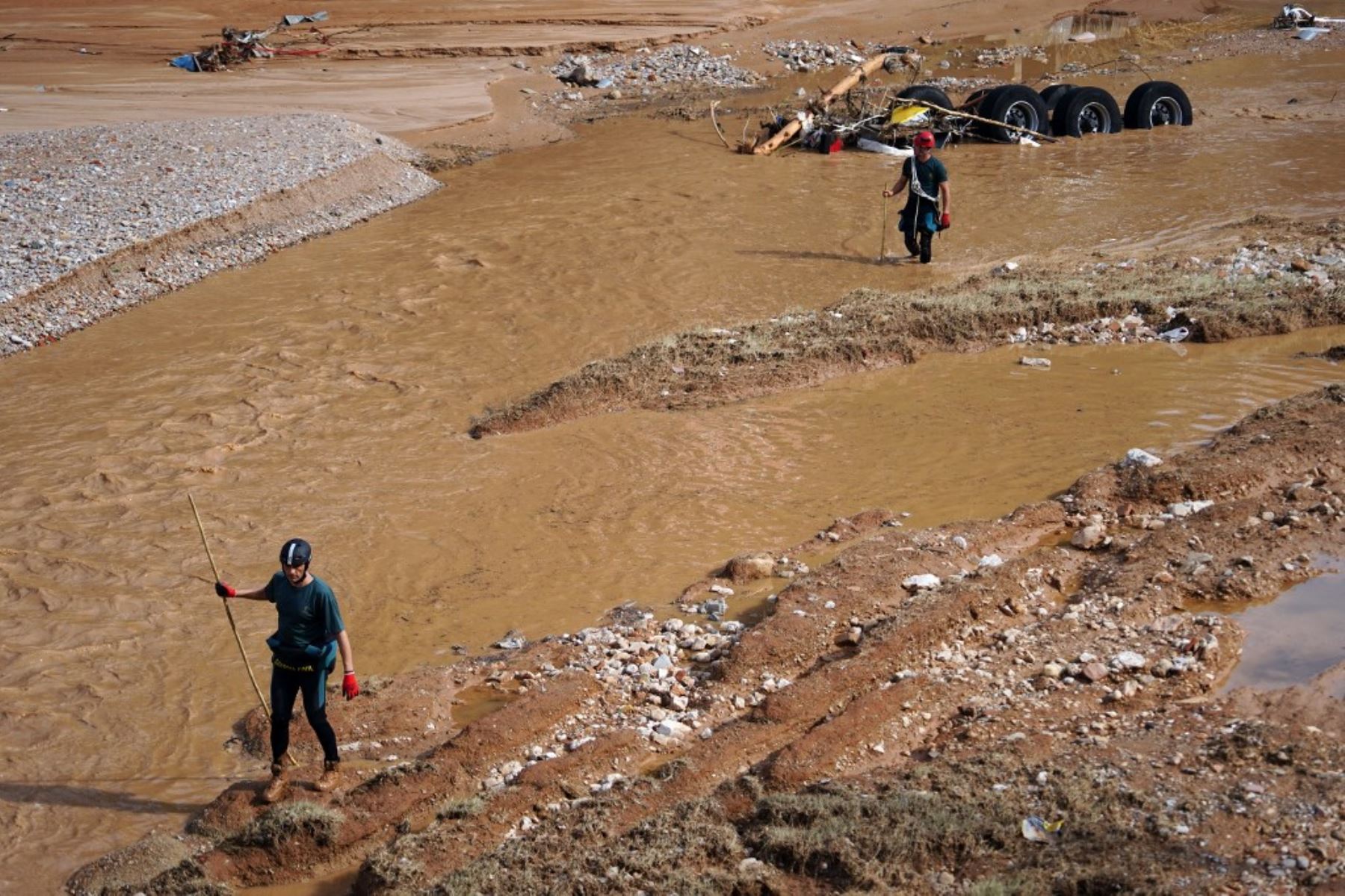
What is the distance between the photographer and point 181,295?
14.4 meters

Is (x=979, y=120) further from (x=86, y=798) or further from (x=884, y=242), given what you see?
(x=86, y=798)

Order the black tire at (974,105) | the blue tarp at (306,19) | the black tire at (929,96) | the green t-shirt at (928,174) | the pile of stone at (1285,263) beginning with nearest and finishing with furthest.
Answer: the pile of stone at (1285,263) < the green t-shirt at (928,174) < the black tire at (929,96) < the black tire at (974,105) < the blue tarp at (306,19)

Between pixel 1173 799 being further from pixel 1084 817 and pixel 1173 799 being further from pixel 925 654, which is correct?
pixel 925 654

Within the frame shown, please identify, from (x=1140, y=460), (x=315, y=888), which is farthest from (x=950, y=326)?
(x=315, y=888)

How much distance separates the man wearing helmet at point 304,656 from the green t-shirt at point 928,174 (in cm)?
918

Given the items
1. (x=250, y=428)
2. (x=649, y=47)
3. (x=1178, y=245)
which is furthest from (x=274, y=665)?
(x=649, y=47)

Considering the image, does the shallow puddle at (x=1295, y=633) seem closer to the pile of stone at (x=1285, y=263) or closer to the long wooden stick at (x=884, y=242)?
the pile of stone at (x=1285, y=263)

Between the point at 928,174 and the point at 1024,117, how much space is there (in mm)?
7057

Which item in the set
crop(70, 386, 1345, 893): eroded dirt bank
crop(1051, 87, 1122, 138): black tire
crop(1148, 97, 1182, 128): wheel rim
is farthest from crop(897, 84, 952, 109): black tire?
crop(70, 386, 1345, 893): eroded dirt bank

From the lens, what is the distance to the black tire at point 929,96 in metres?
19.9

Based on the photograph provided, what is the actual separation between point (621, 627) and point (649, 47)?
880 inches

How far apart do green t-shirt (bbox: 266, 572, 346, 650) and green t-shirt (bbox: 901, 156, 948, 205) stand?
9.16m

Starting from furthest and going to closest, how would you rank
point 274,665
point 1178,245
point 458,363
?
point 1178,245 → point 458,363 → point 274,665

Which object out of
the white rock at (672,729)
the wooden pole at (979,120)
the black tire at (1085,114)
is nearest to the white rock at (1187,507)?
the white rock at (672,729)
